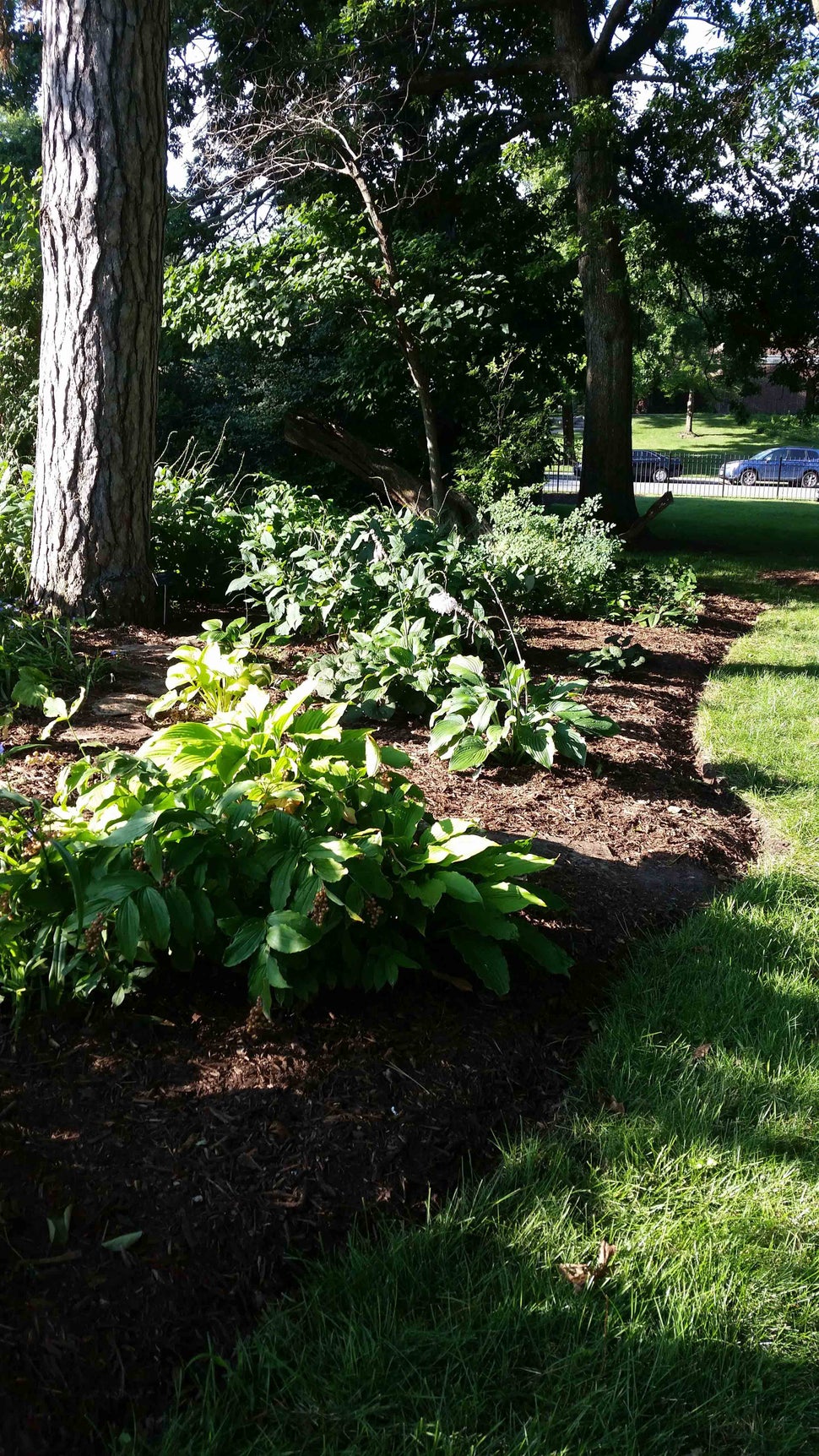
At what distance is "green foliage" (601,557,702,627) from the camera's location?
28.0 ft

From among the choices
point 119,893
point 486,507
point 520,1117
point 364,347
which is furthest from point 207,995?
point 364,347

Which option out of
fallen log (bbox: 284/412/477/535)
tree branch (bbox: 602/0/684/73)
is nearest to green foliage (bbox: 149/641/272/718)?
fallen log (bbox: 284/412/477/535)

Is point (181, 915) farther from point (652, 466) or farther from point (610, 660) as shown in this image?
point (652, 466)

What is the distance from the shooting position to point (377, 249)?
1123cm

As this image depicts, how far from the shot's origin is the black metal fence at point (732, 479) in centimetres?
3525

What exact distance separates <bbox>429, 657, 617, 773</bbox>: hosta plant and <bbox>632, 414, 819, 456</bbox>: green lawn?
46.7 m

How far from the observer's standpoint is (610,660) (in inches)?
255

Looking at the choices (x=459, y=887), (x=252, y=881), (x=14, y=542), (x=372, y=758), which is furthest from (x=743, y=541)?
(x=252, y=881)

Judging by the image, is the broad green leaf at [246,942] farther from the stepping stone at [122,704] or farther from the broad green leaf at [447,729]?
the stepping stone at [122,704]

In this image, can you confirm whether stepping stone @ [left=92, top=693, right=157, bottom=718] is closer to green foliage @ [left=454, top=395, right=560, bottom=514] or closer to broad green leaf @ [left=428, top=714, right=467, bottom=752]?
broad green leaf @ [left=428, top=714, right=467, bottom=752]

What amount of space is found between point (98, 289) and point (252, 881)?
388 cm

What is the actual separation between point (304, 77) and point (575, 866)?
1234cm

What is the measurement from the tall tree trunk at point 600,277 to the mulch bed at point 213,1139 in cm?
1140

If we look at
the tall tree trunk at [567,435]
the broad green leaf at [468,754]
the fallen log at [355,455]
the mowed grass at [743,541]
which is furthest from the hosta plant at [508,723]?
the tall tree trunk at [567,435]
